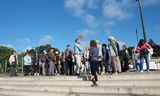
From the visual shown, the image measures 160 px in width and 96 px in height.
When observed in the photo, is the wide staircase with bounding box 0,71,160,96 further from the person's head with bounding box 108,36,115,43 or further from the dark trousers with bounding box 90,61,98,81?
the person's head with bounding box 108,36,115,43

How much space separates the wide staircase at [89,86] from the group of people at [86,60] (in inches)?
24.2

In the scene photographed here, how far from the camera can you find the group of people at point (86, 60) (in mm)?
12836

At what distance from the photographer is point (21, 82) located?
16531mm

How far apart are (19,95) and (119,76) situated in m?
4.54

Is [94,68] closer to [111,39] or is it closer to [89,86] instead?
[89,86]

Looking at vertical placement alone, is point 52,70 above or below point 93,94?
above

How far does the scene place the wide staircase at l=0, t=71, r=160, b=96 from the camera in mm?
10895

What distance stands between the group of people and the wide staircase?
0.61 meters

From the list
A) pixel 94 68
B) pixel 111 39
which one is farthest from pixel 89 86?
pixel 111 39

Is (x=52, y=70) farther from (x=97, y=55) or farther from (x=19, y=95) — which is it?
(x=97, y=55)

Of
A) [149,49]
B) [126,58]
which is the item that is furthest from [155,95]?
[126,58]

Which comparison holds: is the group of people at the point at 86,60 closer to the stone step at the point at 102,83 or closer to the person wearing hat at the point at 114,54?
the person wearing hat at the point at 114,54

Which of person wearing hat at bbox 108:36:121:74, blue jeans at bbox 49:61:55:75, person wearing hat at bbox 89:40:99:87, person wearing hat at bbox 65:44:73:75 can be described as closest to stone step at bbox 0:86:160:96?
person wearing hat at bbox 89:40:99:87

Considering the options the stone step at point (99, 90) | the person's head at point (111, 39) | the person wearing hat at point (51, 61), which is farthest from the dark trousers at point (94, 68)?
the person wearing hat at point (51, 61)
